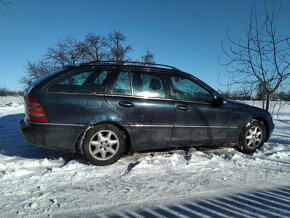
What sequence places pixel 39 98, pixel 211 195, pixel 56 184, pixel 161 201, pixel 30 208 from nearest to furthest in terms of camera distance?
pixel 30 208 → pixel 161 201 → pixel 211 195 → pixel 56 184 → pixel 39 98

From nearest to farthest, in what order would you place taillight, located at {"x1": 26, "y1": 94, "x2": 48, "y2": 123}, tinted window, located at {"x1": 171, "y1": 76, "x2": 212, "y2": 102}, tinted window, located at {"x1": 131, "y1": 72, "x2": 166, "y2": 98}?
taillight, located at {"x1": 26, "y1": 94, "x2": 48, "y2": 123}
tinted window, located at {"x1": 131, "y1": 72, "x2": 166, "y2": 98}
tinted window, located at {"x1": 171, "y1": 76, "x2": 212, "y2": 102}

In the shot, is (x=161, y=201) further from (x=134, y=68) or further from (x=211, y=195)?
(x=134, y=68)

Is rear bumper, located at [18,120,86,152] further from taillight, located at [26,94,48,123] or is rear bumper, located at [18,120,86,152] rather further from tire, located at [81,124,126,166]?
tire, located at [81,124,126,166]

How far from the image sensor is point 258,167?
8.91 feet

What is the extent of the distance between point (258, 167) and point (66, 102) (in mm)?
3024

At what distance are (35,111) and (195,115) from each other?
8.06ft

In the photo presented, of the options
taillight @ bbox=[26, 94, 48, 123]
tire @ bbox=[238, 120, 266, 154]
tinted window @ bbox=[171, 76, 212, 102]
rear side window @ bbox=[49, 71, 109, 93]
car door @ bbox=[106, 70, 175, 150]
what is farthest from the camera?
tire @ bbox=[238, 120, 266, 154]

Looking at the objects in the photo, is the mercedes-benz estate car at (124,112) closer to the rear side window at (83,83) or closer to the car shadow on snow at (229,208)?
the rear side window at (83,83)

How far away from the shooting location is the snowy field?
1651mm

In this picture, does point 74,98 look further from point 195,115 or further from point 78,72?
point 195,115

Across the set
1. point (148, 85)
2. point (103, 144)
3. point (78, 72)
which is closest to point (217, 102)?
point (148, 85)

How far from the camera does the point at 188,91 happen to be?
10.4 feet

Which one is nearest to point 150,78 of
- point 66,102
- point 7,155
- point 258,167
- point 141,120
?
point 141,120

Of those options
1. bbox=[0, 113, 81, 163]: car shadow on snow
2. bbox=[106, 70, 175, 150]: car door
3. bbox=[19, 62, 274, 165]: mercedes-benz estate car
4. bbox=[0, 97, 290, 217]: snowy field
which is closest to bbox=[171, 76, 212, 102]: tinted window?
bbox=[19, 62, 274, 165]: mercedes-benz estate car
